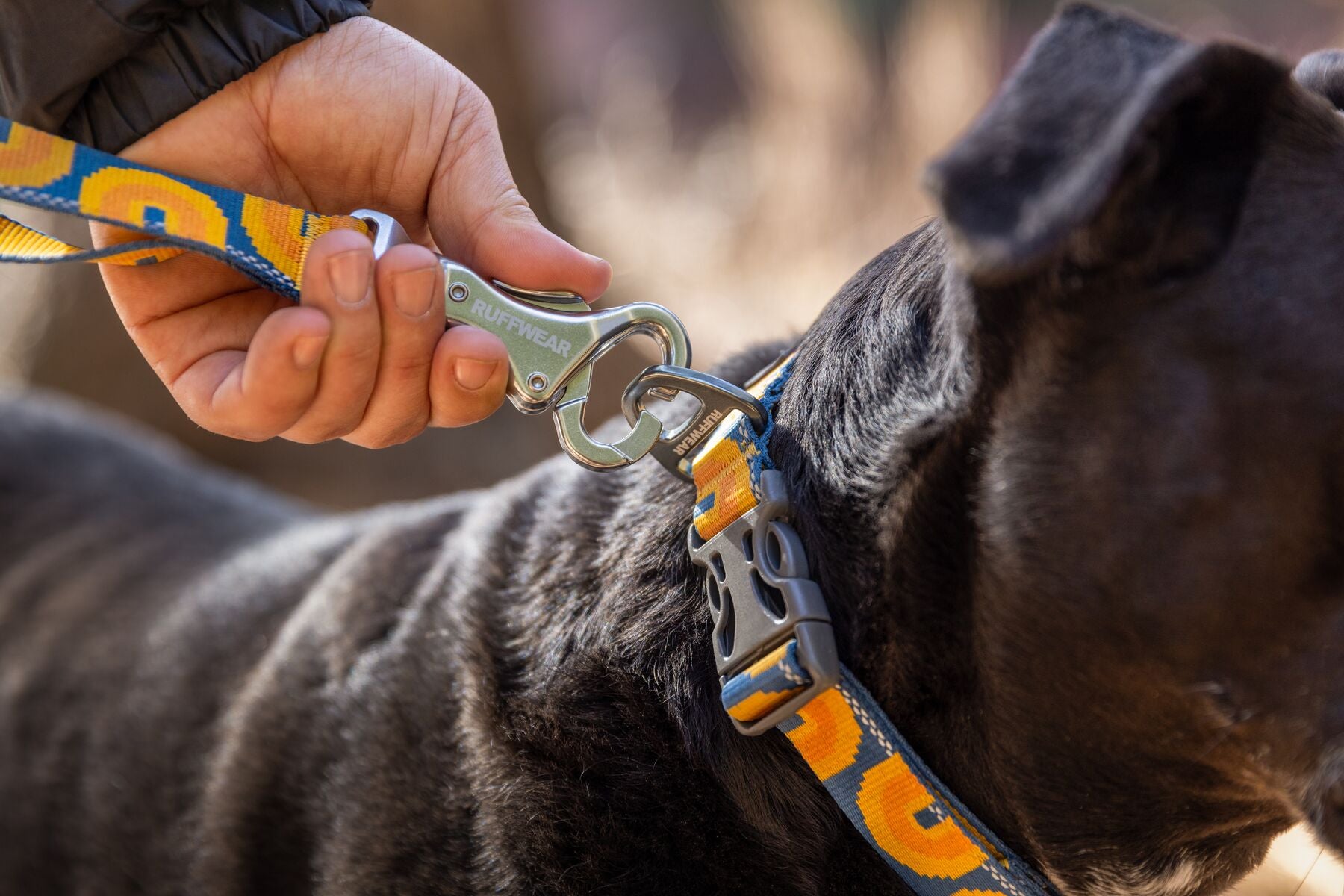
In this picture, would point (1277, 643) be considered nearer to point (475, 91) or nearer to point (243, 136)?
point (475, 91)

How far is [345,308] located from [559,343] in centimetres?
30

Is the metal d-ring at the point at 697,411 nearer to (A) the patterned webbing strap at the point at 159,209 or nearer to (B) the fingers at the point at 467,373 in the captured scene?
(B) the fingers at the point at 467,373

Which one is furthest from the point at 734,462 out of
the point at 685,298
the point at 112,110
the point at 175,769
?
the point at 685,298

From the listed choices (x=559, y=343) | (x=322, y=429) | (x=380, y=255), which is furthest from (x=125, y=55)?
(x=559, y=343)

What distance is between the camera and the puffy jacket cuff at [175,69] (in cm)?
173

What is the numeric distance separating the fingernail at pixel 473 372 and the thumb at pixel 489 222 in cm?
18

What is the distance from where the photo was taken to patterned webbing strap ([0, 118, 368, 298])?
1.57m

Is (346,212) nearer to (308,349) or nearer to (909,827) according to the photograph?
(308,349)

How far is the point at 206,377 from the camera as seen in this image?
173 cm

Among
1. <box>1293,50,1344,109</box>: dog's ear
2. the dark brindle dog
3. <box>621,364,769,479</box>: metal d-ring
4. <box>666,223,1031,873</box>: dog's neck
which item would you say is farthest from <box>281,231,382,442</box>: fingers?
<box>1293,50,1344,109</box>: dog's ear

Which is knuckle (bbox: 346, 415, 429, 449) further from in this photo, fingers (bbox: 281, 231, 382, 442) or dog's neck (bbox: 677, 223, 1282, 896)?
dog's neck (bbox: 677, 223, 1282, 896)

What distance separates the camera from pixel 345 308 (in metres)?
1.51

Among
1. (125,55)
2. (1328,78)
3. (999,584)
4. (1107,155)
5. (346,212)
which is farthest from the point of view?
(346,212)

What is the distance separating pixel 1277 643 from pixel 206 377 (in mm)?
1499
